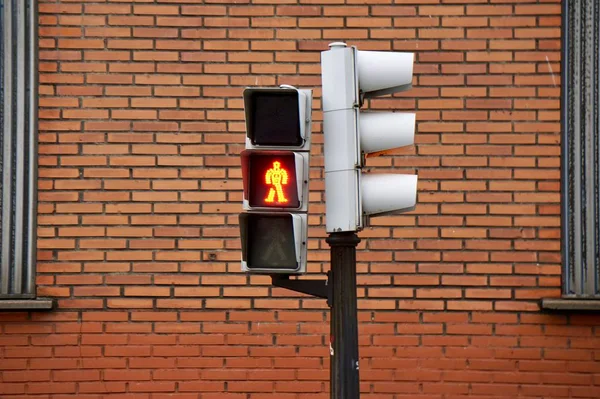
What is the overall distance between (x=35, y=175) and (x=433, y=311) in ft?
8.89

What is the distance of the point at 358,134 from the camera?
4.25 metres

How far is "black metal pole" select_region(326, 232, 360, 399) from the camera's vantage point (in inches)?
167

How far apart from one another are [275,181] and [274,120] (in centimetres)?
27

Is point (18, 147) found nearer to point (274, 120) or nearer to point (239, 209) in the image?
point (239, 209)

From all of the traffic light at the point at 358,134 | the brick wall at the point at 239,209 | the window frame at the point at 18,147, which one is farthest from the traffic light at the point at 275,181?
the window frame at the point at 18,147

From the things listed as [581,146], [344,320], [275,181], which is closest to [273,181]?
[275,181]

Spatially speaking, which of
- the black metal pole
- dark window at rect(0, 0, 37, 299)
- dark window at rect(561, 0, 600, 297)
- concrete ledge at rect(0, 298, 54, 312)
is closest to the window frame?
dark window at rect(0, 0, 37, 299)

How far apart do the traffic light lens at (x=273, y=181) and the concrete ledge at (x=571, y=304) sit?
2602mm

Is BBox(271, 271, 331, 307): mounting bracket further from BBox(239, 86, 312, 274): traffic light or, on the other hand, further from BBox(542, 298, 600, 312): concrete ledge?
BBox(542, 298, 600, 312): concrete ledge

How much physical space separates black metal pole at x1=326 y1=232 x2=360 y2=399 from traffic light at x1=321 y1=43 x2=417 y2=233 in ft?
0.33

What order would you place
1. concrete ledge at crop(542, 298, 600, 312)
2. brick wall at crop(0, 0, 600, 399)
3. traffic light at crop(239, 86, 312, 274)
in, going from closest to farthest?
traffic light at crop(239, 86, 312, 274) < concrete ledge at crop(542, 298, 600, 312) < brick wall at crop(0, 0, 600, 399)

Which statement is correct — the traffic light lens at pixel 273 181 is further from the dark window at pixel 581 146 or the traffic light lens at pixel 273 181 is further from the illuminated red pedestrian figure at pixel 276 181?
the dark window at pixel 581 146

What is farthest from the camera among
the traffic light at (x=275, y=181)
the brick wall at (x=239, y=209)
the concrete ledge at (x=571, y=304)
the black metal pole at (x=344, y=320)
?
the brick wall at (x=239, y=209)

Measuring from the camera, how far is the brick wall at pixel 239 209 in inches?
244
